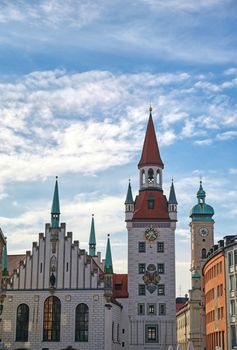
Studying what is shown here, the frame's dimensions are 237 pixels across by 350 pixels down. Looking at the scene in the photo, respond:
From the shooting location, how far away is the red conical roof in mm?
100500

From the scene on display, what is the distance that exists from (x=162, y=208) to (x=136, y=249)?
294 inches

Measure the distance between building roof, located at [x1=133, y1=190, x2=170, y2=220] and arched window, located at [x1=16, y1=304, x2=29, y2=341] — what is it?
71.6 ft

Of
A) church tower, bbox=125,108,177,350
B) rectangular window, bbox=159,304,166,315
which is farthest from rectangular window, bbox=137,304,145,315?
rectangular window, bbox=159,304,166,315

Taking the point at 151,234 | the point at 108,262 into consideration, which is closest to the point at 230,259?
the point at 108,262

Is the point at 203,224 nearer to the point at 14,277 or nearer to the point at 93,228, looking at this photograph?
the point at 93,228

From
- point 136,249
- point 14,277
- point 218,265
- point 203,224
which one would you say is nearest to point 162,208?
point 136,249

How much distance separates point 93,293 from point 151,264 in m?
13.0

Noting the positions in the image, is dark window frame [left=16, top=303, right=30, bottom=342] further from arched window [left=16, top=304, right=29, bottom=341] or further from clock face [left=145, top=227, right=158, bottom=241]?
clock face [left=145, top=227, right=158, bottom=241]

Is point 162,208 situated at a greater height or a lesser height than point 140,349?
greater

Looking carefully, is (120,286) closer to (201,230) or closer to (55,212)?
(55,212)

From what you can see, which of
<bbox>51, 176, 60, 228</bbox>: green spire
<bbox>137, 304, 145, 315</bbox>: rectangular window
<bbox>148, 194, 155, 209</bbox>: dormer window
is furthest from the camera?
<bbox>148, 194, 155, 209</bbox>: dormer window

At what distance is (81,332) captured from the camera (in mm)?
83438

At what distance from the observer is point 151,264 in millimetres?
94125

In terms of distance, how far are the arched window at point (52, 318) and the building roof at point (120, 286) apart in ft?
39.5
